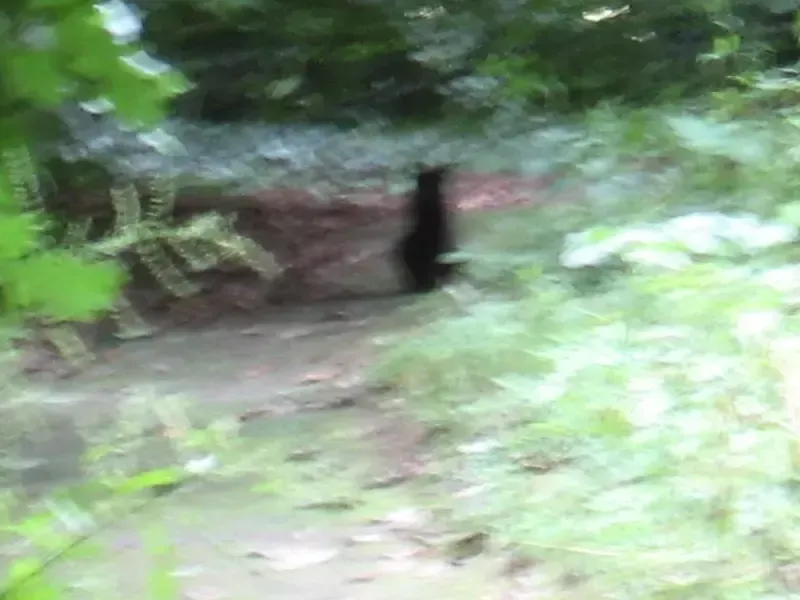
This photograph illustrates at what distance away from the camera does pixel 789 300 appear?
1629 mm

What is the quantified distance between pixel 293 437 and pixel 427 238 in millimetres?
1139

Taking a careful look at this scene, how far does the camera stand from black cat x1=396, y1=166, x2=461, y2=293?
9.70 feet

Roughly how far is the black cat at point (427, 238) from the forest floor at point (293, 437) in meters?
0.10

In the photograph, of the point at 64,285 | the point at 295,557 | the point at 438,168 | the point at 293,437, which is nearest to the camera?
the point at 64,285

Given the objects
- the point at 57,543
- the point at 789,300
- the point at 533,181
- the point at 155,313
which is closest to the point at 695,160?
the point at 533,181

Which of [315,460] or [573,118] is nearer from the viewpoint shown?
[315,460]

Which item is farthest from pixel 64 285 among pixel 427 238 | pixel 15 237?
pixel 427 238

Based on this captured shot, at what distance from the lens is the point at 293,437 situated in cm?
202

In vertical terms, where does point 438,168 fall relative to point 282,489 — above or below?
above

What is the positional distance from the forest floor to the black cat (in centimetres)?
10

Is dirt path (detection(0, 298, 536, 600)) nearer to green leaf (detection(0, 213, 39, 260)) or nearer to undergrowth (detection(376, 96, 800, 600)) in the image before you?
undergrowth (detection(376, 96, 800, 600))

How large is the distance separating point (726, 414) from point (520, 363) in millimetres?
549

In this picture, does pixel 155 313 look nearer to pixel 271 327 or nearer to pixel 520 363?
pixel 271 327

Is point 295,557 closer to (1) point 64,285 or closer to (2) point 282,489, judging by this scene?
(2) point 282,489
